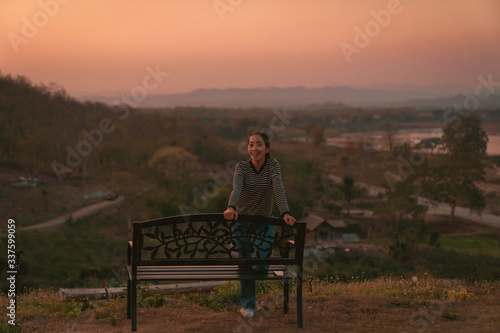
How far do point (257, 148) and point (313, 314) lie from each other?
4.45 ft

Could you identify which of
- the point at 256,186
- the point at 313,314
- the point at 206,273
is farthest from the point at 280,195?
the point at 313,314

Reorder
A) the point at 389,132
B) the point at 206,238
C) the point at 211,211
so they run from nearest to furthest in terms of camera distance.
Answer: the point at 206,238 → the point at 211,211 → the point at 389,132

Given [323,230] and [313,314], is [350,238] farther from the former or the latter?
[313,314]

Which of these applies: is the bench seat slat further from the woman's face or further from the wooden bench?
the woman's face

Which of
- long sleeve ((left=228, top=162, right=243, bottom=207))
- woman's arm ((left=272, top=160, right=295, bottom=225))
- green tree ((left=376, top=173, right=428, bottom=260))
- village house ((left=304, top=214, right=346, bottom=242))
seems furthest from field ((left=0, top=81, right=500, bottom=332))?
village house ((left=304, top=214, right=346, bottom=242))

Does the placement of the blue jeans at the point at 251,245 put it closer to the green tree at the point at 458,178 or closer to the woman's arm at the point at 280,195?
the woman's arm at the point at 280,195

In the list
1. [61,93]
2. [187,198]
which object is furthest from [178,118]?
[187,198]

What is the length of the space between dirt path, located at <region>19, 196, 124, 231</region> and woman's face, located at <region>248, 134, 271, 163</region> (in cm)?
2918

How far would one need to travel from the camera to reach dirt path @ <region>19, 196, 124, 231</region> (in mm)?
30344

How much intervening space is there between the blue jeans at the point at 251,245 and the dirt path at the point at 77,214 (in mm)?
28914

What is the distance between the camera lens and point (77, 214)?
108 ft

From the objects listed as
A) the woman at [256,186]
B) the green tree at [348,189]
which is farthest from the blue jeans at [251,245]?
the green tree at [348,189]

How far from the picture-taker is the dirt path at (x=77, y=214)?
3034 centimetres

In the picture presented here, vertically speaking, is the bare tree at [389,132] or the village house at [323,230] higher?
the bare tree at [389,132]
